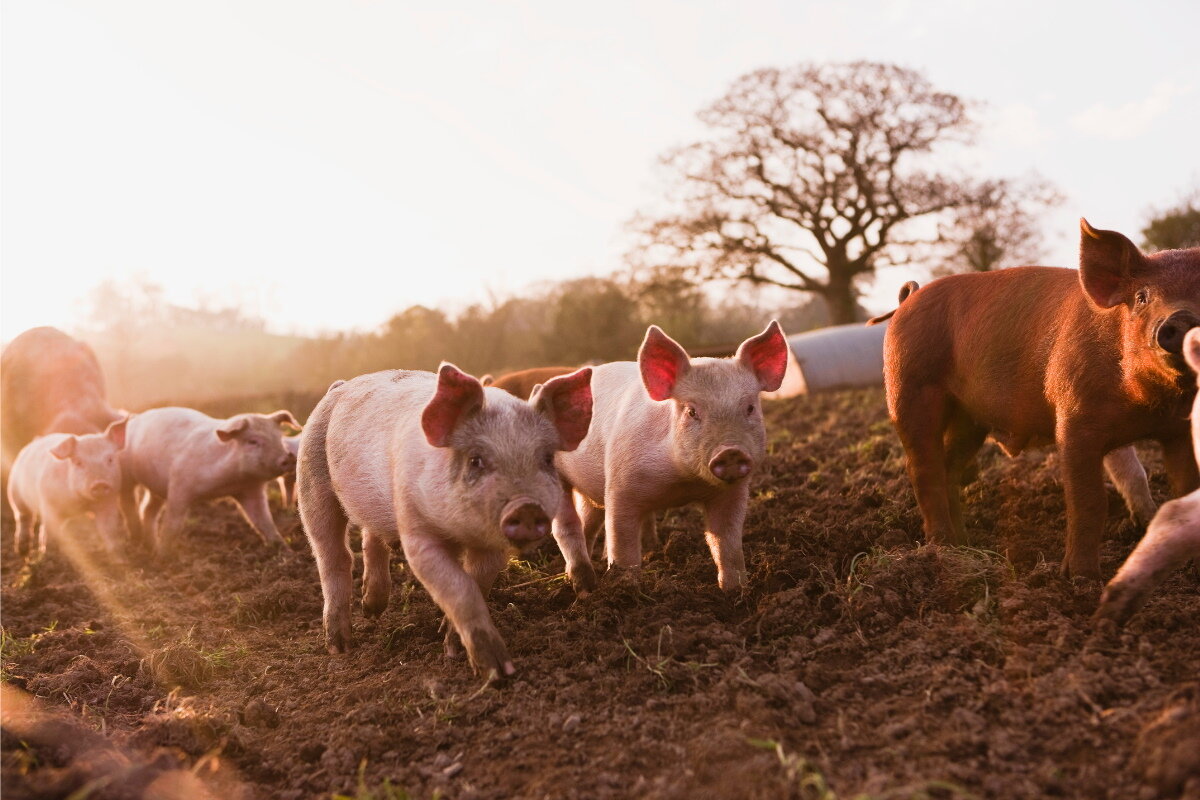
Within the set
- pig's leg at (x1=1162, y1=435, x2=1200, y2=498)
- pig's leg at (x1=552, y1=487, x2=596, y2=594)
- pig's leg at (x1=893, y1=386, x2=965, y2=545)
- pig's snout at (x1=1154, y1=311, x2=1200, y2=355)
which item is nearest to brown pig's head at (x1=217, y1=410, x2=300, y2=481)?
pig's leg at (x1=552, y1=487, x2=596, y2=594)

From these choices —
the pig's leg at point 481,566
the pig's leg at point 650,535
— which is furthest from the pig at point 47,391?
the pig's leg at point 481,566

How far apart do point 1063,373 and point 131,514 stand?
9572 mm

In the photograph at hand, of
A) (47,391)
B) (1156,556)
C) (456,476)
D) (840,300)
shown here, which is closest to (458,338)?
(840,300)

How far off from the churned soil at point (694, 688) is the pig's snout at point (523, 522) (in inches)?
23.3

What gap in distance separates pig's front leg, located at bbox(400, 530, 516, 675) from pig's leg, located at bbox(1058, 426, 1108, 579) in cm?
239

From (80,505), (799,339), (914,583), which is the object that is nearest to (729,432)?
(914,583)

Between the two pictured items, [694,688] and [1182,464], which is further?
[1182,464]

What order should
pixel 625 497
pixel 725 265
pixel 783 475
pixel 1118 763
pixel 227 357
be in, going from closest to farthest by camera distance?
pixel 1118 763, pixel 625 497, pixel 783 475, pixel 725 265, pixel 227 357

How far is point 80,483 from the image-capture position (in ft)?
28.2

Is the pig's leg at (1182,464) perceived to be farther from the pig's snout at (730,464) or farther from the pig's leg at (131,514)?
the pig's leg at (131,514)

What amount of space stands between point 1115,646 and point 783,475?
4461 mm

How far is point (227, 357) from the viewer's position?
3406 cm

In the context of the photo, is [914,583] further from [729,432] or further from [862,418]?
[862,418]

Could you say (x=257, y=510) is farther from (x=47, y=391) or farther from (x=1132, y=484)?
(x=1132, y=484)
